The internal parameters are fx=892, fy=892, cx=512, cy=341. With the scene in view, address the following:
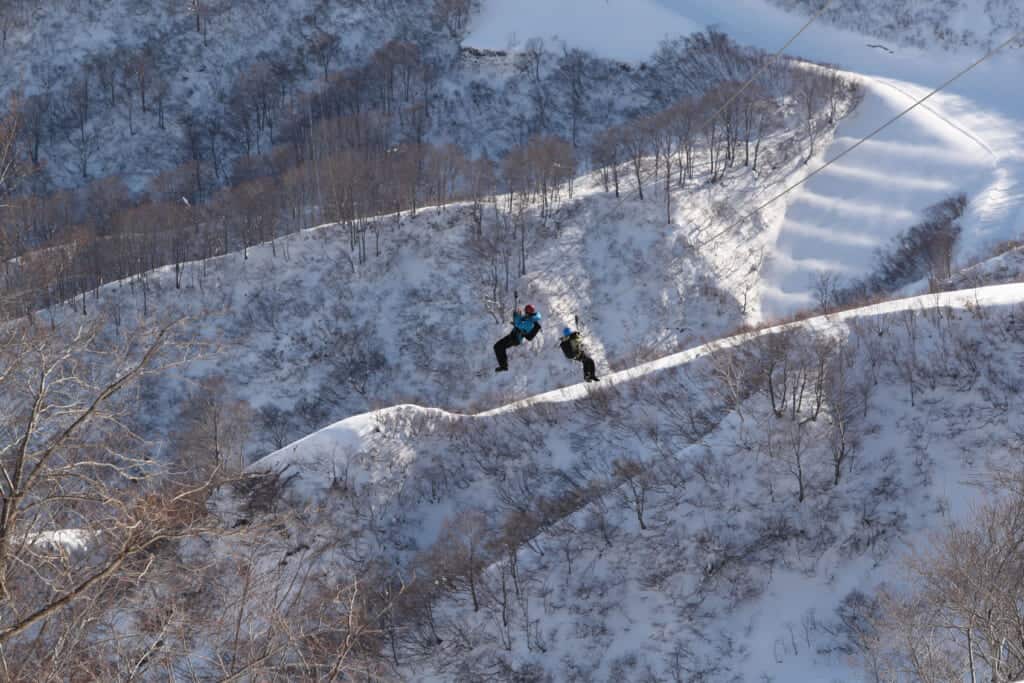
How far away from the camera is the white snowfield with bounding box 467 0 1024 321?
67000mm

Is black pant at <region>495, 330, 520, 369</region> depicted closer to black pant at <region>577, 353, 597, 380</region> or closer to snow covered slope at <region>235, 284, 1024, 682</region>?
black pant at <region>577, 353, 597, 380</region>

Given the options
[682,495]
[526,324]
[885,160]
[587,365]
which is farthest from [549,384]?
[526,324]

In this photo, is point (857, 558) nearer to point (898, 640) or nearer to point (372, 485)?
point (898, 640)

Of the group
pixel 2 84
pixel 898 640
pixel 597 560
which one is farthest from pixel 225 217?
pixel 898 640

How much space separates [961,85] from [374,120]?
58.3m

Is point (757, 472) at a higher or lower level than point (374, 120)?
lower

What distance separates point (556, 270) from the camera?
6919cm

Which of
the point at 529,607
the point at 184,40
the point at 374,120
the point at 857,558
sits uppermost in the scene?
the point at 184,40

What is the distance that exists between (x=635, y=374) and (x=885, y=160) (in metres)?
41.6

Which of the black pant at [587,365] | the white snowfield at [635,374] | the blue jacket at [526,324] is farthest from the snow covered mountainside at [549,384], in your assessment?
the black pant at [587,365]

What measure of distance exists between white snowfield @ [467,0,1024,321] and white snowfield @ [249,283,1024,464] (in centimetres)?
1997

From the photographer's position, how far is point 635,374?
46.3m

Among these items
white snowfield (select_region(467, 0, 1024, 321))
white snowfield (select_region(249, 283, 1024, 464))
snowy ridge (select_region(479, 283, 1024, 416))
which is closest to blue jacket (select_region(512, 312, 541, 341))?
white snowfield (select_region(249, 283, 1024, 464))

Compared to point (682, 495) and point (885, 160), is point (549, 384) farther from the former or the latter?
point (885, 160)
